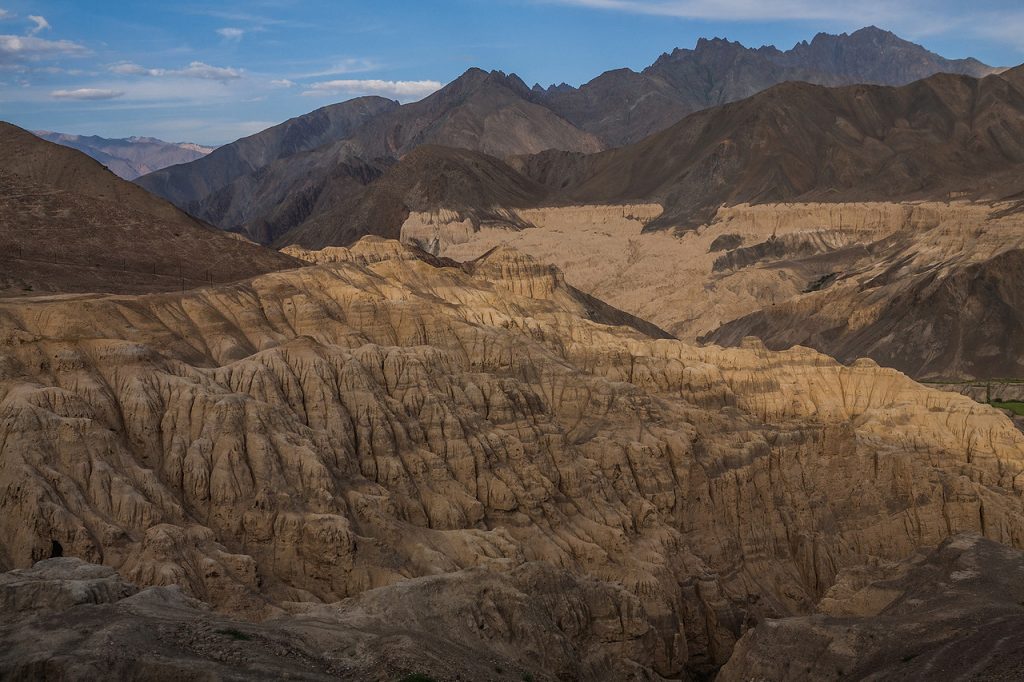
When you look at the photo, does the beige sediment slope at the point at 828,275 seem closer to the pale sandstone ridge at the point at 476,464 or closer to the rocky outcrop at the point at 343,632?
the pale sandstone ridge at the point at 476,464

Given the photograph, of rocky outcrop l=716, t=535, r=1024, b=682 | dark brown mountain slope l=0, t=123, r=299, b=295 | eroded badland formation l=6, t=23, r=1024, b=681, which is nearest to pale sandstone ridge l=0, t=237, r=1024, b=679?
eroded badland formation l=6, t=23, r=1024, b=681

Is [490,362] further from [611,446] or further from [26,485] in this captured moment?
[26,485]

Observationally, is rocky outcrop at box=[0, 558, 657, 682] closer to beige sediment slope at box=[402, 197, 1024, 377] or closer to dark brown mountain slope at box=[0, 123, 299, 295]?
dark brown mountain slope at box=[0, 123, 299, 295]

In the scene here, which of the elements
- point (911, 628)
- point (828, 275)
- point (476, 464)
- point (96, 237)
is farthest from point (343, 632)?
point (828, 275)

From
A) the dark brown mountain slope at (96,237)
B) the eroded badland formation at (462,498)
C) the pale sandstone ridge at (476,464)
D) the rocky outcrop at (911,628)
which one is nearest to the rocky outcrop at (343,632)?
the eroded badland formation at (462,498)

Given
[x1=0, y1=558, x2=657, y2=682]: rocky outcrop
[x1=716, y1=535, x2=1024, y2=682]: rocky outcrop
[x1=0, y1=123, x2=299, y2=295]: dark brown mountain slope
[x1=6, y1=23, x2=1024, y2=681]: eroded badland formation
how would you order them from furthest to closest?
1. [x1=0, y1=123, x2=299, y2=295]: dark brown mountain slope
2. [x1=716, y1=535, x2=1024, y2=682]: rocky outcrop
3. [x1=6, y1=23, x2=1024, y2=681]: eroded badland formation
4. [x1=0, y1=558, x2=657, y2=682]: rocky outcrop

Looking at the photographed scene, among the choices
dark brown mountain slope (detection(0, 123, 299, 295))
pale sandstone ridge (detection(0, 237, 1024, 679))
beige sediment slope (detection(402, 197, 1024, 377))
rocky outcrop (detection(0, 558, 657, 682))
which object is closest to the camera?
rocky outcrop (detection(0, 558, 657, 682))

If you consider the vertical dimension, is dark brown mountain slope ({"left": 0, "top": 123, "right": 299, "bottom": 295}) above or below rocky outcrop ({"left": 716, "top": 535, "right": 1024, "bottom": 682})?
above
